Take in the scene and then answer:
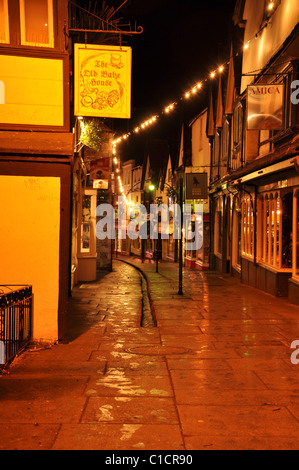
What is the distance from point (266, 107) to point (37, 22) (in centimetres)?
631

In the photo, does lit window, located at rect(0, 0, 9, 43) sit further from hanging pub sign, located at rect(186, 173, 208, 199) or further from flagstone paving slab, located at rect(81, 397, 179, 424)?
hanging pub sign, located at rect(186, 173, 208, 199)

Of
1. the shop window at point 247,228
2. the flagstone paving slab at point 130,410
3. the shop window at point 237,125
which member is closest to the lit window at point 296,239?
the shop window at point 247,228

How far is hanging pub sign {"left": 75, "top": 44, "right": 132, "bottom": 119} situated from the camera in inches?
364

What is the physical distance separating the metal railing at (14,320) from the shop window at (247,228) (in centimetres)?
1059

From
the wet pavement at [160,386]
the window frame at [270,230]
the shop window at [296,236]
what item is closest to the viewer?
the wet pavement at [160,386]

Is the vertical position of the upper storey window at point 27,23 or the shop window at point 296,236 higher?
the upper storey window at point 27,23

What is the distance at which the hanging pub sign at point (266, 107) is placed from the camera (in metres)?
12.7

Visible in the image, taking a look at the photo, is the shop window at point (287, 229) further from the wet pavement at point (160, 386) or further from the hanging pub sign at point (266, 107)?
the wet pavement at point (160, 386)

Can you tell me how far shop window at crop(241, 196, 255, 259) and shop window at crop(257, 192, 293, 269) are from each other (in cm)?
111

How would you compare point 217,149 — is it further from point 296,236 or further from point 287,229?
point 296,236

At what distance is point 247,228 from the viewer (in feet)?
60.9

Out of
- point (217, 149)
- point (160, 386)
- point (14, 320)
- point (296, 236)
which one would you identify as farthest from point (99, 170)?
point (160, 386)

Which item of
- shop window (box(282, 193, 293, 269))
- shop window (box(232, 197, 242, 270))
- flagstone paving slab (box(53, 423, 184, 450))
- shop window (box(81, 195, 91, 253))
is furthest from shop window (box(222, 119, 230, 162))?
flagstone paving slab (box(53, 423, 184, 450))
